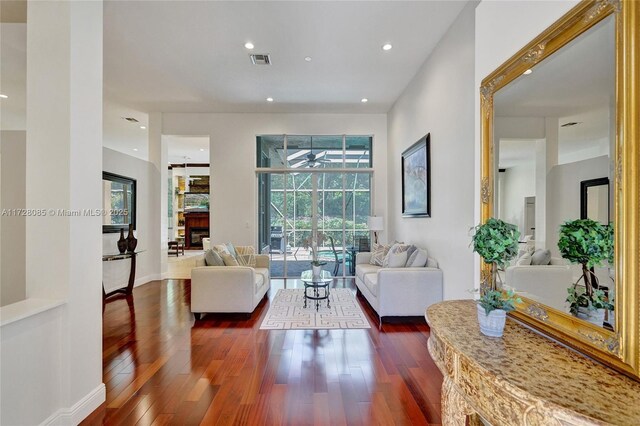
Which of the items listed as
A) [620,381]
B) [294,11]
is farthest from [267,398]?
[294,11]

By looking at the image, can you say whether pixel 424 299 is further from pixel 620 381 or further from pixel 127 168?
pixel 127 168

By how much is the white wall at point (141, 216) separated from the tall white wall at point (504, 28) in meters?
5.84

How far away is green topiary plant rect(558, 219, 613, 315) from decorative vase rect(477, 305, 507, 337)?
26 cm

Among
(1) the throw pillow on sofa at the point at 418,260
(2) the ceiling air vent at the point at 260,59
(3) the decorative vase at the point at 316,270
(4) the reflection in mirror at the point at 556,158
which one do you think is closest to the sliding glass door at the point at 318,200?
(3) the decorative vase at the point at 316,270

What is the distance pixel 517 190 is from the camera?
1.65 m

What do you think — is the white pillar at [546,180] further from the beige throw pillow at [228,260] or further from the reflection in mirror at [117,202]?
the reflection in mirror at [117,202]

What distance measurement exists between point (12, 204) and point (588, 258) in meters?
5.69

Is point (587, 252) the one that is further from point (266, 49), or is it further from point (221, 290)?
point (266, 49)

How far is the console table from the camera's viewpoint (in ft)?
2.73

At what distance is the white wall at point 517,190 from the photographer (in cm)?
154

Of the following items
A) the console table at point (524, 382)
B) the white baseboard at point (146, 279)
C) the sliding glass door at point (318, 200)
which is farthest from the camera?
the sliding glass door at point (318, 200)

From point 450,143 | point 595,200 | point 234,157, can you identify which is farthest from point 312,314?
point 234,157

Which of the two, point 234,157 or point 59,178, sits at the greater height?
point 234,157

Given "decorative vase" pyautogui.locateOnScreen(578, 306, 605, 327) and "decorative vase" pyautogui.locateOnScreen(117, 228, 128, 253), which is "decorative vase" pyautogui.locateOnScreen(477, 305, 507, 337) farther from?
"decorative vase" pyautogui.locateOnScreen(117, 228, 128, 253)
